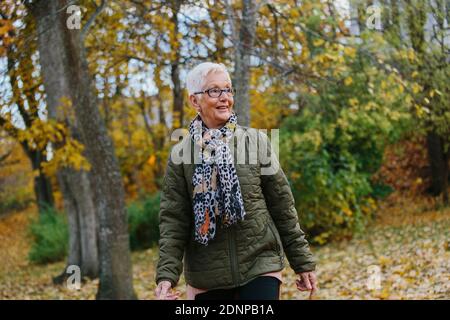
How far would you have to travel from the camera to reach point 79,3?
7.19 metres

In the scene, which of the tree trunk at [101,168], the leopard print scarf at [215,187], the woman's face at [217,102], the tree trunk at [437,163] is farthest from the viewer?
the tree trunk at [437,163]

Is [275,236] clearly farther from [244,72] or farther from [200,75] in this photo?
[244,72]

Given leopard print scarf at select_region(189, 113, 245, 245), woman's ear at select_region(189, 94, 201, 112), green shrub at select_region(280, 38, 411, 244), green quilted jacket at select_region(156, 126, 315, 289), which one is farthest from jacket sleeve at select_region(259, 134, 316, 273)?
green shrub at select_region(280, 38, 411, 244)

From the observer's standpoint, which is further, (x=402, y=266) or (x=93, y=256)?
(x=93, y=256)

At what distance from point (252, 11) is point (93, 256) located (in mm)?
6171

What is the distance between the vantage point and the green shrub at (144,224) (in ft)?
48.9

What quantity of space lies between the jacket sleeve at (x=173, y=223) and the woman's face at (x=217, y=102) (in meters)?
0.30

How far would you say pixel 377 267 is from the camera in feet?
27.7

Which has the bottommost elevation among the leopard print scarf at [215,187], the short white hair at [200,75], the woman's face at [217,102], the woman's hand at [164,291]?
the woman's hand at [164,291]

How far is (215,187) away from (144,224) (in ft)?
40.0

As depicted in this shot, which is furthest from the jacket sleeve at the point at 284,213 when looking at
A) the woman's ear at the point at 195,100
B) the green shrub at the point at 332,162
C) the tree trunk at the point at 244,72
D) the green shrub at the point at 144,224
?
the green shrub at the point at 144,224

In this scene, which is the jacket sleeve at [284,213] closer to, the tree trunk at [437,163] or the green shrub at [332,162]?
the green shrub at [332,162]
